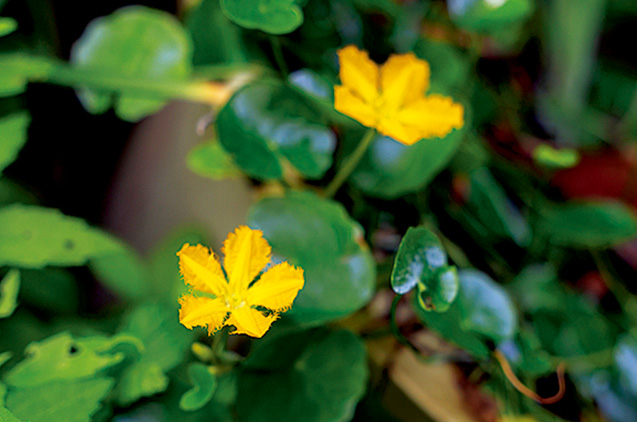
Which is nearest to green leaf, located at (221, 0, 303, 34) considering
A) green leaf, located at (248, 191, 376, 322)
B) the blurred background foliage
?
the blurred background foliage

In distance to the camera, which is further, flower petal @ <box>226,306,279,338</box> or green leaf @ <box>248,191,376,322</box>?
green leaf @ <box>248,191,376,322</box>

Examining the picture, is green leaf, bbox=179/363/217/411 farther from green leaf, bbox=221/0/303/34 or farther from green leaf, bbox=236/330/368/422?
green leaf, bbox=221/0/303/34

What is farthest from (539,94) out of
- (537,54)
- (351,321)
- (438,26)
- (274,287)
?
(274,287)

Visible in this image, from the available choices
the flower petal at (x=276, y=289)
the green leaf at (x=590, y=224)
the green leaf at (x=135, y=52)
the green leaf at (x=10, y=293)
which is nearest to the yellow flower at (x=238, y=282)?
the flower petal at (x=276, y=289)

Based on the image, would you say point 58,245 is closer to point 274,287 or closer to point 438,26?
point 274,287

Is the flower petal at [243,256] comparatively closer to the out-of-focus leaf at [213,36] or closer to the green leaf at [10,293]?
the green leaf at [10,293]

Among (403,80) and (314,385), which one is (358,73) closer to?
(403,80)

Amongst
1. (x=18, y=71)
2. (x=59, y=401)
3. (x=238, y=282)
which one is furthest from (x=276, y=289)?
(x=18, y=71)
